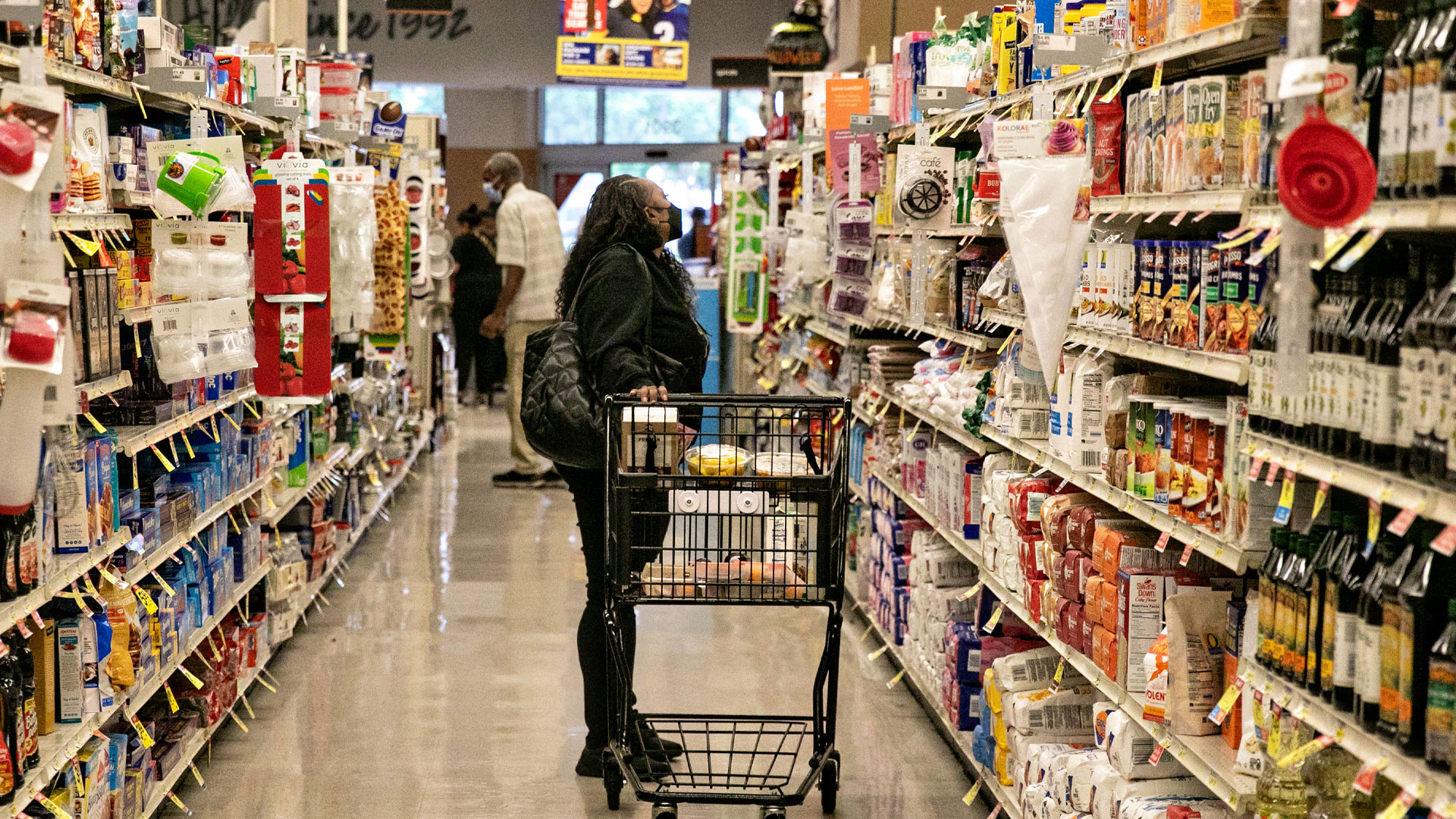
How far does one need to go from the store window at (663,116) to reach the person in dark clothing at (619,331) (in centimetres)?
1531

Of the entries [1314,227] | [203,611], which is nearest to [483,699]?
[203,611]

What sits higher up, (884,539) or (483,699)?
(884,539)

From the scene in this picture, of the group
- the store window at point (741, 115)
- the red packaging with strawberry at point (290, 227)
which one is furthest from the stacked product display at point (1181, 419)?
the store window at point (741, 115)

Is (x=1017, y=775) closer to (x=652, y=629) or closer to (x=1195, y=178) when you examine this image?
(x=1195, y=178)

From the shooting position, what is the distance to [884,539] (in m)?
5.67

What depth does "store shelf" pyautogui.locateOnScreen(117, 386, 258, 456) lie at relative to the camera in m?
3.48

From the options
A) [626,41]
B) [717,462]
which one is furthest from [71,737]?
[626,41]

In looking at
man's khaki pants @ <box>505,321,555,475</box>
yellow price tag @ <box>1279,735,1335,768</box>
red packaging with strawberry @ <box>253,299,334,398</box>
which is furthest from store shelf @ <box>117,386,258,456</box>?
man's khaki pants @ <box>505,321,555,475</box>

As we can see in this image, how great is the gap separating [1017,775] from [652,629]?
104 inches

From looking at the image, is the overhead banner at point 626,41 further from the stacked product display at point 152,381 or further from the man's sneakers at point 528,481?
the stacked product display at point 152,381

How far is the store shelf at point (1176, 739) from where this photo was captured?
2.55 m

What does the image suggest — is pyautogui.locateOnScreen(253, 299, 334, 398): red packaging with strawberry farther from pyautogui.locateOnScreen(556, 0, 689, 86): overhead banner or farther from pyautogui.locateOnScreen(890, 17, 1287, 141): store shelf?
pyautogui.locateOnScreen(556, 0, 689, 86): overhead banner

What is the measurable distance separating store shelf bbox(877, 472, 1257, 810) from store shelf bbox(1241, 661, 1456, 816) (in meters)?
0.23

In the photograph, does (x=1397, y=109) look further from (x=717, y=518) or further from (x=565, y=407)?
(x=565, y=407)
